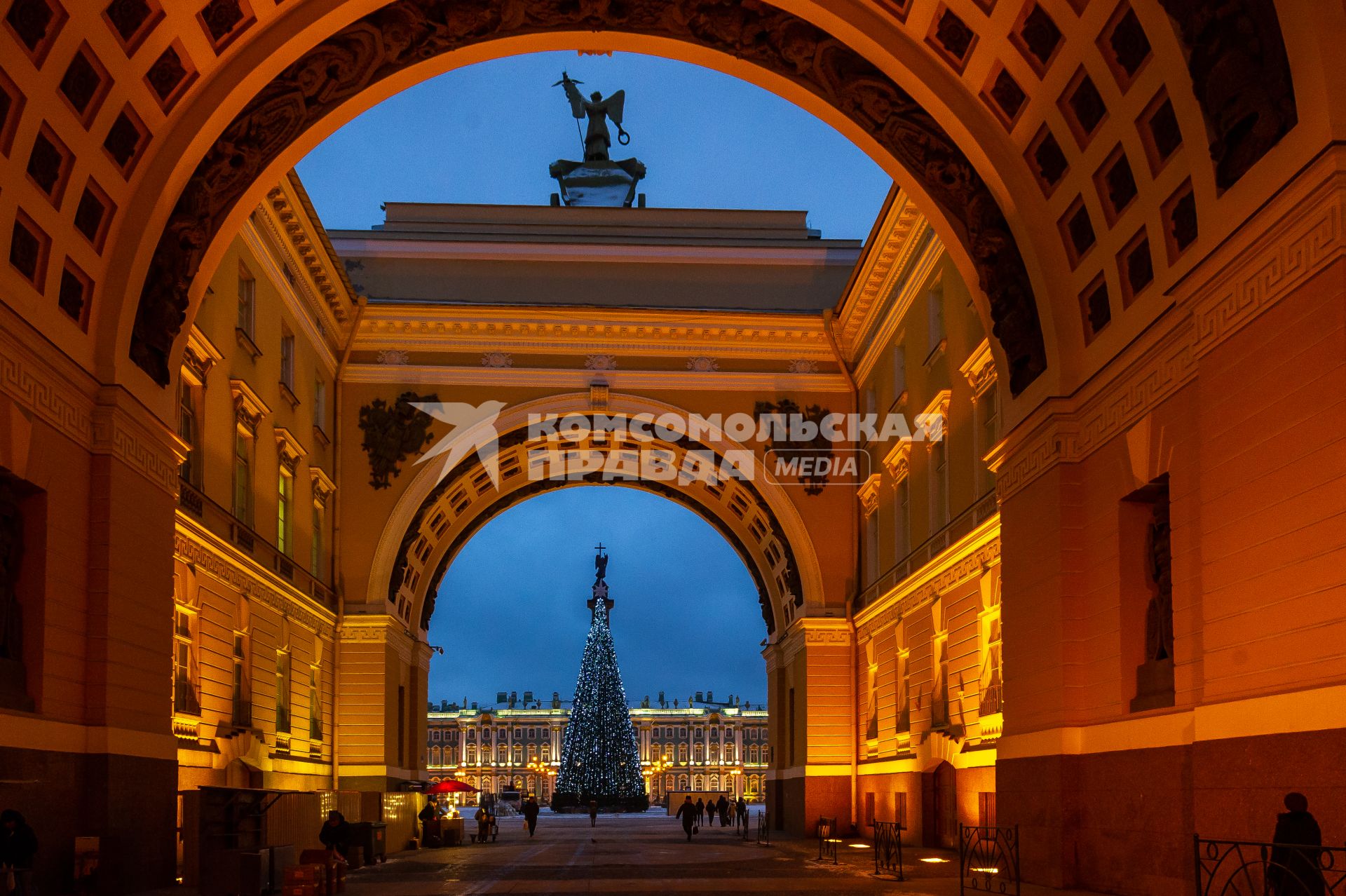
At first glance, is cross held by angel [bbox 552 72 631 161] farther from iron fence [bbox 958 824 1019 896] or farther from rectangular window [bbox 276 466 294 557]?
iron fence [bbox 958 824 1019 896]

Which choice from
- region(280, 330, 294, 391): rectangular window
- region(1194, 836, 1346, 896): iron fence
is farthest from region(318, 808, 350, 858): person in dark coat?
region(1194, 836, 1346, 896): iron fence

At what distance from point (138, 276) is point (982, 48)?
34.6 ft

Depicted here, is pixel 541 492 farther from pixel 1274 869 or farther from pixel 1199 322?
pixel 1274 869

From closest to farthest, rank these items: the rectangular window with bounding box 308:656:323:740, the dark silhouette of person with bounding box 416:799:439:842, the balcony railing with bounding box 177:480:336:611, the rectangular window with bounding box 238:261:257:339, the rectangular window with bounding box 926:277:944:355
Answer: the balcony railing with bounding box 177:480:336:611, the rectangular window with bounding box 238:261:257:339, the rectangular window with bounding box 926:277:944:355, the rectangular window with bounding box 308:656:323:740, the dark silhouette of person with bounding box 416:799:439:842

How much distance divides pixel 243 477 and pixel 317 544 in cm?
826

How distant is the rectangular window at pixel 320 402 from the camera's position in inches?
1495

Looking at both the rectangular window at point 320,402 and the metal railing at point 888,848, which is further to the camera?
the rectangular window at point 320,402

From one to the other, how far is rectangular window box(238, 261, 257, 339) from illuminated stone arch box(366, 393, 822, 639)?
975 centimetres

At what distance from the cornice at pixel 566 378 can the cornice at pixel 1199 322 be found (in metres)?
20.0

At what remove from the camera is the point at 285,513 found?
1352 inches

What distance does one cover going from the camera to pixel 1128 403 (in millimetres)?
16672

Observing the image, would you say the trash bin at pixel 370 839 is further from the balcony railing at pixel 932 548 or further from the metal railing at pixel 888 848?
the balcony railing at pixel 932 548

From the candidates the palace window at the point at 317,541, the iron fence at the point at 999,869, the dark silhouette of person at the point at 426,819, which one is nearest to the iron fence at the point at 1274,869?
the iron fence at the point at 999,869

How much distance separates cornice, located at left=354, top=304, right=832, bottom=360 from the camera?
3984 cm
